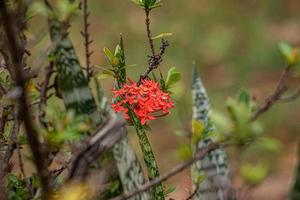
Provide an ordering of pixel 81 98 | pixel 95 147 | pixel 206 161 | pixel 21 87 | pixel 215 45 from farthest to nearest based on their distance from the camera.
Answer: pixel 215 45, pixel 206 161, pixel 81 98, pixel 95 147, pixel 21 87

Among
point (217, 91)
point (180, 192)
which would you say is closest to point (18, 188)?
point (180, 192)

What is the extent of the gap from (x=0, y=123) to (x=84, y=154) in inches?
12.9

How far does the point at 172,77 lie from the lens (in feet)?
3.83

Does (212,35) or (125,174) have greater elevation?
(212,35)

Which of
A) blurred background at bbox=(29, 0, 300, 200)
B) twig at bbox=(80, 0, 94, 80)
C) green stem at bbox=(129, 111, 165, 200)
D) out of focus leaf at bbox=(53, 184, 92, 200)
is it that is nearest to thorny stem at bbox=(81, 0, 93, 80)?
twig at bbox=(80, 0, 94, 80)

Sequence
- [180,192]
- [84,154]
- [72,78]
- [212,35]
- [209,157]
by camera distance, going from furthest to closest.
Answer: [212,35]
[180,192]
[209,157]
[72,78]
[84,154]

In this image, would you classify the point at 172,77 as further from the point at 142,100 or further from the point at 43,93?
the point at 43,93

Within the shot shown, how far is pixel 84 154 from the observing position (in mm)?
794

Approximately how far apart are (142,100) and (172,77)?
3.5 inches

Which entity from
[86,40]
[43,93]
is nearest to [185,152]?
[43,93]

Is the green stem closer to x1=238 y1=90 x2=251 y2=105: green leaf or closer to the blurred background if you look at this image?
x1=238 y1=90 x2=251 y2=105: green leaf

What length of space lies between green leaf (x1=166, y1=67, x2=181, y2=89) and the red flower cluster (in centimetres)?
4

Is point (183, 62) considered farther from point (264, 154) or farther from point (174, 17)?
point (264, 154)

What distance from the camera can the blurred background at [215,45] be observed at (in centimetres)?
426
